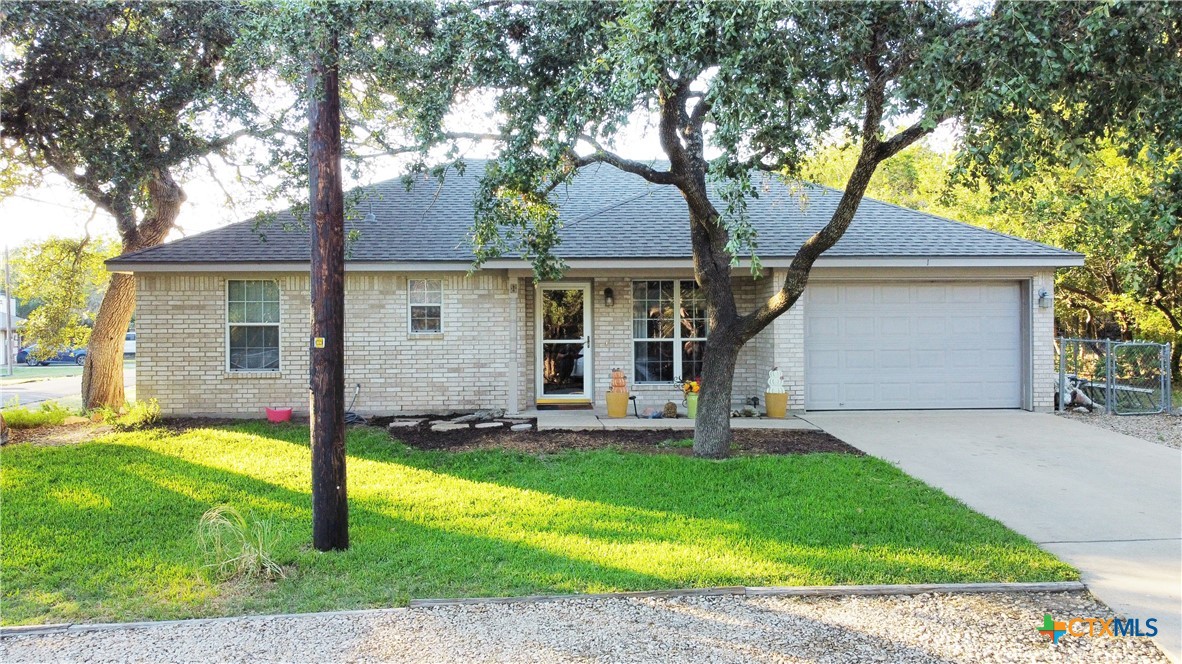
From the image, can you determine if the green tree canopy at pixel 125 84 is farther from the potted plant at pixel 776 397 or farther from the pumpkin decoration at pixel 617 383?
the potted plant at pixel 776 397

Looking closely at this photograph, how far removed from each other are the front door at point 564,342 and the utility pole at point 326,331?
750cm

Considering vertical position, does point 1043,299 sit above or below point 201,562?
above

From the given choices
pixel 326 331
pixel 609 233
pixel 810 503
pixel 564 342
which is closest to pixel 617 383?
pixel 564 342

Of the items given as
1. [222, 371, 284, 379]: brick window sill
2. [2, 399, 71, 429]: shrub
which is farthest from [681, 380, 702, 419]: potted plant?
[2, 399, 71, 429]: shrub

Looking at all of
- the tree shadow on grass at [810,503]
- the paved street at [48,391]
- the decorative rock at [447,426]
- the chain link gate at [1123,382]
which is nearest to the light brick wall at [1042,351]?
the chain link gate at [1123,382]

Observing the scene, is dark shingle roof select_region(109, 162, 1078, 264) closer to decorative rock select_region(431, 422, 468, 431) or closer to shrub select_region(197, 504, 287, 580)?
decorative rock select_region(431, 422, 468, 431)

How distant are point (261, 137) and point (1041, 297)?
1284 cm

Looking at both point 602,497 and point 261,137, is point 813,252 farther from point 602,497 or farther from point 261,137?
point 261,137

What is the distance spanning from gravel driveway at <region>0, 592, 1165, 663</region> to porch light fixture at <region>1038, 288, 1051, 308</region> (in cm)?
933

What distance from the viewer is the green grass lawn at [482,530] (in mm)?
4789

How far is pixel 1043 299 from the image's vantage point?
12.3 meters

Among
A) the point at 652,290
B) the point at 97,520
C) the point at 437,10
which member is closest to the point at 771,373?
the point at 652,290

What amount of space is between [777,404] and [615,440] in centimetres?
329

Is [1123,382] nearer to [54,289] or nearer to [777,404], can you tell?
[777,404]
